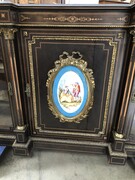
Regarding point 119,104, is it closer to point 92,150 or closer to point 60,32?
point 92,150

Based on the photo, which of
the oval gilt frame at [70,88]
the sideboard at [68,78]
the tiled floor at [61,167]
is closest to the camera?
the sideboard at [68,78]

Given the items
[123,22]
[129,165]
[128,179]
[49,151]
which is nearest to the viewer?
[123,22]

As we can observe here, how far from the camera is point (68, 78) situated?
107cm

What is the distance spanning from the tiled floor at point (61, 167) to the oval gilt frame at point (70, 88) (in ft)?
1.24

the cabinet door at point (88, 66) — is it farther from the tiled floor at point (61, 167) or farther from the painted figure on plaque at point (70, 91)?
the tiled floor at point (61, 167)

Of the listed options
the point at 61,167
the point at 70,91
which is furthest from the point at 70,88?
the point at 61,167

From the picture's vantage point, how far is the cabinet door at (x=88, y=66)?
95 centimetres

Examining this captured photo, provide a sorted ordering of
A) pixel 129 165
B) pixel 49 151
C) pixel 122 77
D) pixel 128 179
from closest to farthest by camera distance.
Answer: pixel 122 77, pixel 128 179, pixel 129 165, pixel 49 151

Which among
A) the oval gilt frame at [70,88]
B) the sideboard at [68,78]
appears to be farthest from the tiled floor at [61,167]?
the oval gilt frame at [70,88]

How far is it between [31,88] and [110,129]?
70 cm

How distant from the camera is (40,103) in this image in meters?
1.16

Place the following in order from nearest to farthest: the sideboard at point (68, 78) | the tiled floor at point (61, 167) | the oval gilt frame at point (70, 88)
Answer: the sideboard at point (68, 78), the oval gilt frame at point (70, 88), the tiled floor at point (61, 167)

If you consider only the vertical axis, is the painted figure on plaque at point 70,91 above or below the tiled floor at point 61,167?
above

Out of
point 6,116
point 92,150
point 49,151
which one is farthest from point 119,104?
point 6,116
